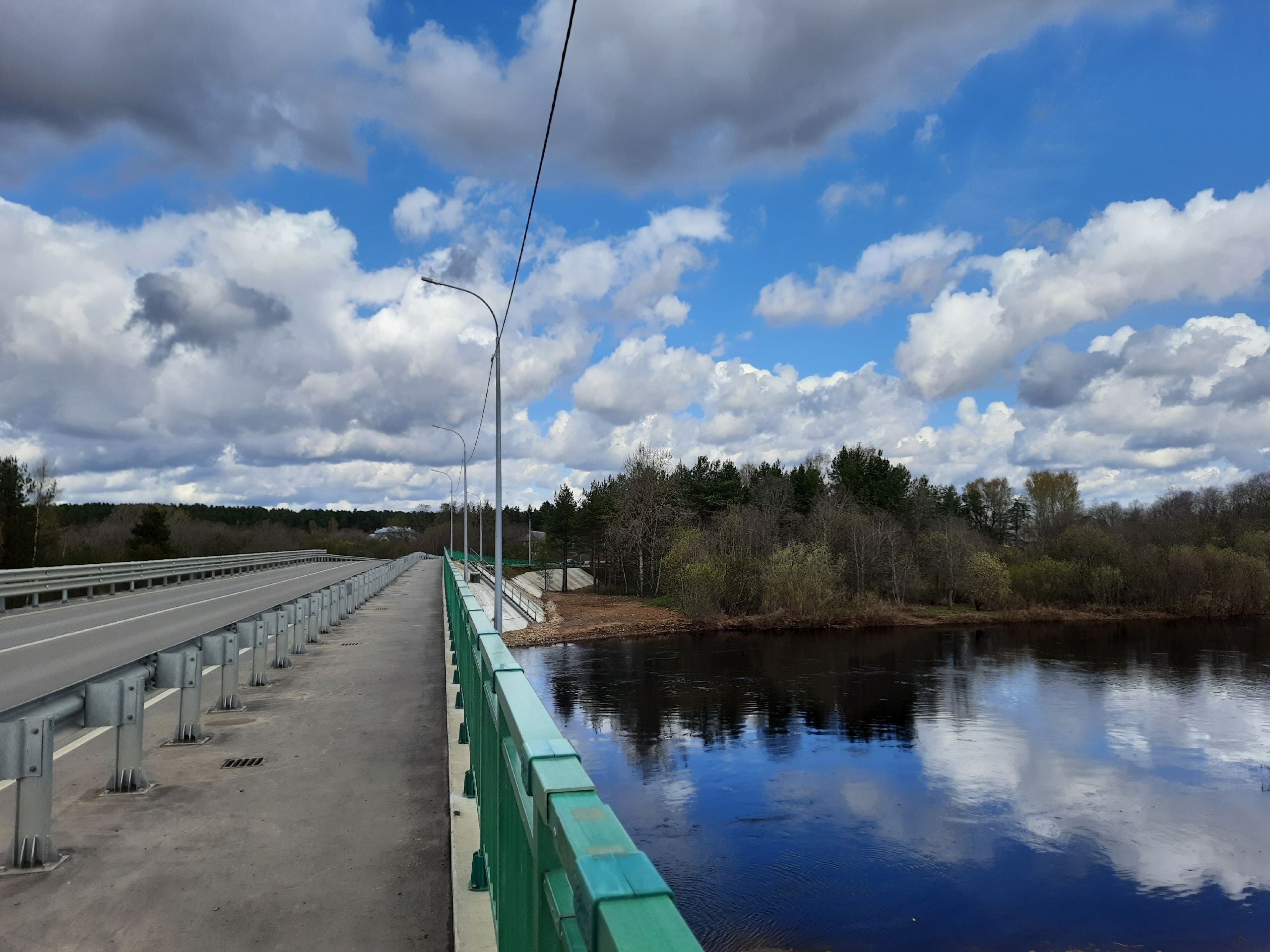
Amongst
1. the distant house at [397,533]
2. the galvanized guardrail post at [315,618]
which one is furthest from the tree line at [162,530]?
the galvanized guardrail post at [315,618]

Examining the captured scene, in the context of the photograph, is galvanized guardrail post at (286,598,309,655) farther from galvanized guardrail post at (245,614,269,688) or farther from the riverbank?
the riverbank

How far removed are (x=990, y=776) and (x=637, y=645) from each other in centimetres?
2669

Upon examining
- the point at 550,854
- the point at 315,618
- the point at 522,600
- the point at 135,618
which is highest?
the point at 550,854

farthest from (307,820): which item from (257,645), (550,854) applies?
(257,645)

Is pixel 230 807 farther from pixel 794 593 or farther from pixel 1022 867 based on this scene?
pixel 794 593

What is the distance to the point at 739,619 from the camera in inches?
2217

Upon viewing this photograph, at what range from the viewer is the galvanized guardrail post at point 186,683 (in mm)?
7223

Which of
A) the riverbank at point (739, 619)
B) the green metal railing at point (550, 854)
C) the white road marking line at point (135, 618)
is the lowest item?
the riverbank at point (739, 619)

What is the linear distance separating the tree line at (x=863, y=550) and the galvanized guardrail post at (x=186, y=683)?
163 ft

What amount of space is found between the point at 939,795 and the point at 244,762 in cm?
2114

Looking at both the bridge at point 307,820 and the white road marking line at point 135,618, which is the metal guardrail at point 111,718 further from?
the white road marking line at point 135,618

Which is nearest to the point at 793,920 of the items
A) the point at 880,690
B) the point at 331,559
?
the point at 880,690

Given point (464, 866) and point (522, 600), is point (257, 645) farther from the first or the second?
point (522, 600)

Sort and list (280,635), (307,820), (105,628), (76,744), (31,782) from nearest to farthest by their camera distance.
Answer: (31,782) < (307,820) < (76,744) < (280,635) < (105,628)
